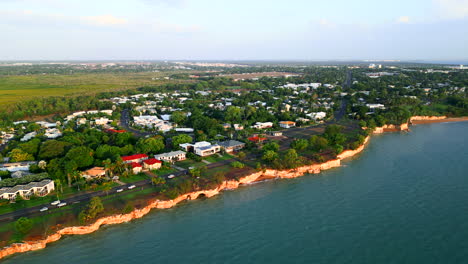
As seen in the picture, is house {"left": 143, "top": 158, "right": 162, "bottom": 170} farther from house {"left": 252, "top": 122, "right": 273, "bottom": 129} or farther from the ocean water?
house {"left": 252, "top": 122, "right": 273, "bottom": 129}

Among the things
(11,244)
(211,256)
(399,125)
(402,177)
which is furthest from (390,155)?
(11,244)

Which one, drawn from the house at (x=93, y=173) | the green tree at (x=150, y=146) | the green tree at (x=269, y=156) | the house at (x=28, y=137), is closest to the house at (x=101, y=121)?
the house at (x=28, y=137)

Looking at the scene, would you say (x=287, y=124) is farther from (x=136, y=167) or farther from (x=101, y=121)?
(x=101, y=121)

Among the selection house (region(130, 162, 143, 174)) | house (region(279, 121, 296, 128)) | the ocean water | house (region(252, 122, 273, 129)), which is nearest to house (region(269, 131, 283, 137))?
house (region(252, 122, 273, 129))

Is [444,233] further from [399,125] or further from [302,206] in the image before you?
[399,125]

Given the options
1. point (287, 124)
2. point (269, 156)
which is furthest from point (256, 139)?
point (287, 124)

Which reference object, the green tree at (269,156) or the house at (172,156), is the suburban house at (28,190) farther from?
the green tree at (269,156)
